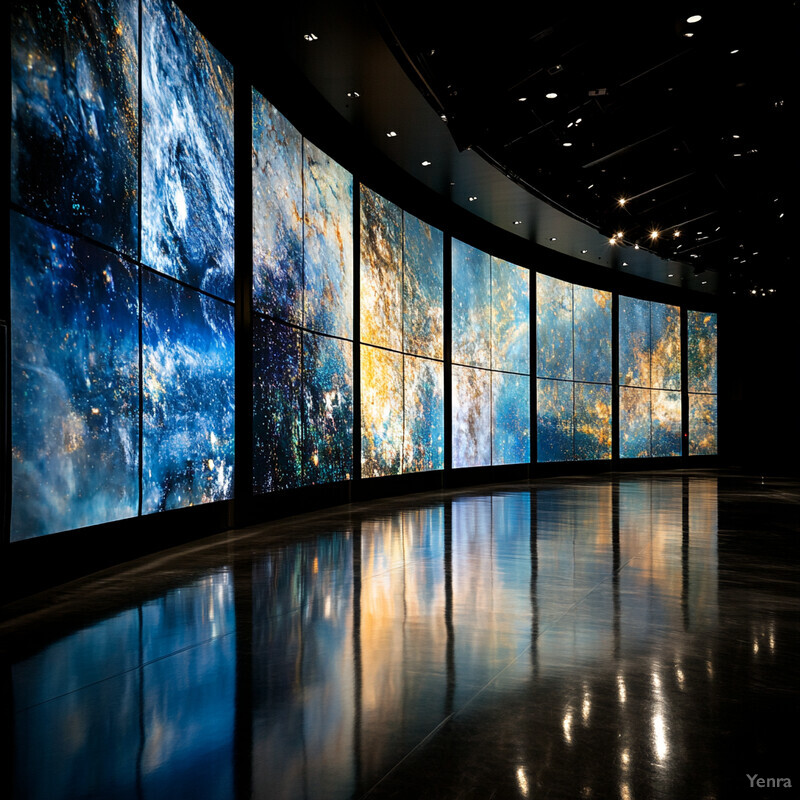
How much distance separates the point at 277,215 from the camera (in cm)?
1172

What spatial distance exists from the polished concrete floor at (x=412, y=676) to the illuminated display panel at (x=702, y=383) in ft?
73.9

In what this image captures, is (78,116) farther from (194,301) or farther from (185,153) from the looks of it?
(194,301)

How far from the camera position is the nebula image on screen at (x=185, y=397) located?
830 centimetres

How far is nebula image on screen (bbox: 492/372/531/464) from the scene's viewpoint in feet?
68.9

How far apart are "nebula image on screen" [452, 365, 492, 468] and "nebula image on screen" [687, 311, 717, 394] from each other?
1295cm

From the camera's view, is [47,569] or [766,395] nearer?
[47,569]

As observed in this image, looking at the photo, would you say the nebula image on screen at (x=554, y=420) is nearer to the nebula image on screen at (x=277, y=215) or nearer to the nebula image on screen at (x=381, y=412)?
the nebula image on screen at (x=381, y=412)

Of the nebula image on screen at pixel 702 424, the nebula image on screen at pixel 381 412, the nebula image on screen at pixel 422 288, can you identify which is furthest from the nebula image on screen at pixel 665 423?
the nebula image on screen at pixel 381 412

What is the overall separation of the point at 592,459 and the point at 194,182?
62.6ft

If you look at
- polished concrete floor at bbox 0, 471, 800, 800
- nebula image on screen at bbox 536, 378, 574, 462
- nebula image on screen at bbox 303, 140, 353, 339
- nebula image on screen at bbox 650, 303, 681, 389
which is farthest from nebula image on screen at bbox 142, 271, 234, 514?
nebula image on screen at bbox 650, 303, 681, 389

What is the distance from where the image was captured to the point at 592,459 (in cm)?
2530

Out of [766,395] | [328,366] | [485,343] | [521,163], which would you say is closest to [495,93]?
[521,163]

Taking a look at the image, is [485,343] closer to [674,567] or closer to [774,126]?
[774,126]

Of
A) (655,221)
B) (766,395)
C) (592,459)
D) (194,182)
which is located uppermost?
(655,221)
